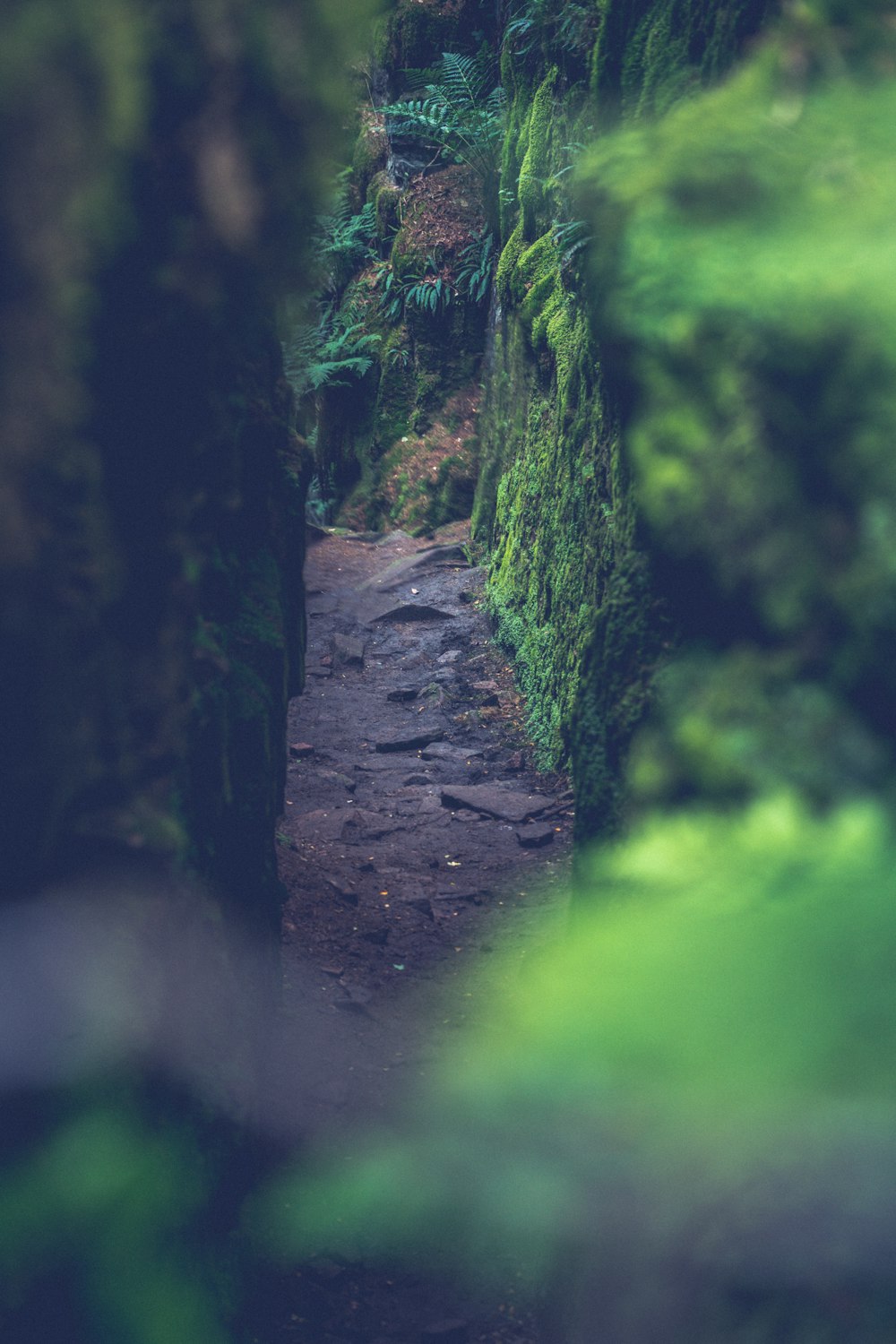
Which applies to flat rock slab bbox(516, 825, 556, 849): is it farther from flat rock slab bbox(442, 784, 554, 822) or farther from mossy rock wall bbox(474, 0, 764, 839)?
mossy rock wall bbox(474, 0, 764, 839)

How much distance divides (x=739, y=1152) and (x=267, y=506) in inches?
120

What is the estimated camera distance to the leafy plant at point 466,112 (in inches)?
450

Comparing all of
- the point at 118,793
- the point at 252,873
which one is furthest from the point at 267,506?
the point at 118,793

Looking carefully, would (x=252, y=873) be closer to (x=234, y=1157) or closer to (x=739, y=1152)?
(x=234, y=1157)

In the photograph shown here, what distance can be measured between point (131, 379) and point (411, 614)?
7.82m

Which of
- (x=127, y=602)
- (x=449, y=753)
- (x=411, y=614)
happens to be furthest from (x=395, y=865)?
(x=411, y=614)

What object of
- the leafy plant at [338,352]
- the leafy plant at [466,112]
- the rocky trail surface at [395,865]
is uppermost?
the leafy plant at [466,112]

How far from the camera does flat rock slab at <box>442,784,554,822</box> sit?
6391 mm

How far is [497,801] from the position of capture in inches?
257

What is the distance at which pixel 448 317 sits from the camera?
12523 mm

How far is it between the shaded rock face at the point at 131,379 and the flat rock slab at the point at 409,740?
447 centimetres

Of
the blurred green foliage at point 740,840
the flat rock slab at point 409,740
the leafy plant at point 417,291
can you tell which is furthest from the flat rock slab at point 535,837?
the leafy plant at point 417,291

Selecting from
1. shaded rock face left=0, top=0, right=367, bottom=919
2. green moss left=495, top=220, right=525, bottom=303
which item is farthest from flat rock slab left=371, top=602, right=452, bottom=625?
shaded rock face left=0, top=0, right=367, bottom=919

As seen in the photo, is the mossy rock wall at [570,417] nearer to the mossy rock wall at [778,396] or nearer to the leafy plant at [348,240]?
the mossy rock wall at [778,396]
